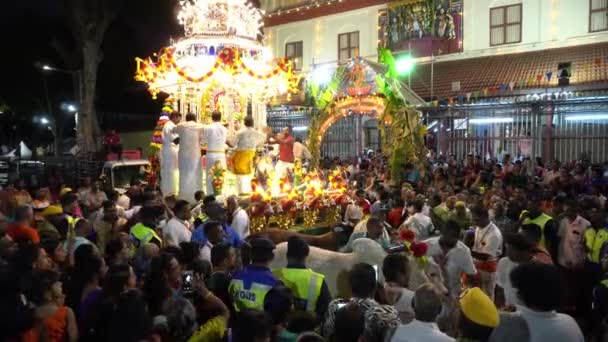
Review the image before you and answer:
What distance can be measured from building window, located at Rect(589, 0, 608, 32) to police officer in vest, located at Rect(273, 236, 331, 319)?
20.0 m

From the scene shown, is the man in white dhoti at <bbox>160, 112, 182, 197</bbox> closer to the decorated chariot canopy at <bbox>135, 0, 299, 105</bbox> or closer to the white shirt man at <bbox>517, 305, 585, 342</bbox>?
the decorated chariot canopy at <bbox>135, 0, 299, 105</bbox>

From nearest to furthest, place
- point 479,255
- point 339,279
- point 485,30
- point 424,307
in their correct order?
point 424,307
point 339,279
point 479,255
point 485,30

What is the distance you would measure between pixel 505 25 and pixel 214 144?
50.2 feet

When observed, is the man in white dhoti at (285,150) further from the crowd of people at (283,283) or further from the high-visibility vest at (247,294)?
the high-visibility vest at (247,294)

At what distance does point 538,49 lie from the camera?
21.8 meters

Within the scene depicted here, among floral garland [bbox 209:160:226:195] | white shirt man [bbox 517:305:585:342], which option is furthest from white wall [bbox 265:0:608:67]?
white shirt man [bbox 517:305:585:342]

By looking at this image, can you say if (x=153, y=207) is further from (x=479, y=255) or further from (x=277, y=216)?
(x=277, y=216)

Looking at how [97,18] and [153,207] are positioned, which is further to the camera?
[97,18]

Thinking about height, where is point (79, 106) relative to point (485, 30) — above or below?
below

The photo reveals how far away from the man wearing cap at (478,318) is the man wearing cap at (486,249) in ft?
9.98

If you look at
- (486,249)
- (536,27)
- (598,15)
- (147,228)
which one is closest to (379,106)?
(486,249)

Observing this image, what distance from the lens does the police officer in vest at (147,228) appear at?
6270 mm

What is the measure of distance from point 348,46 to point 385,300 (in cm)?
2386

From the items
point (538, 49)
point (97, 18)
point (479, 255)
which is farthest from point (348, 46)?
point (479, 255)
